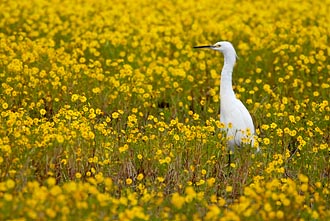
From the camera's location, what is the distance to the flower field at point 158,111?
6583 millimetres

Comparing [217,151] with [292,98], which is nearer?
[217,151]

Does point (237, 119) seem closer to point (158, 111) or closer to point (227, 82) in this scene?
point (227, 82)

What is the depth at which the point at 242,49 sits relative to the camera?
12.3m

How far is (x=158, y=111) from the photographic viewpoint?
10.6 metres

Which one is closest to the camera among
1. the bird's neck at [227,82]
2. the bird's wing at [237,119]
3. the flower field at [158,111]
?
the flower field at [158,111]

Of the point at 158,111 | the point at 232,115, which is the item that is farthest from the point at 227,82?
the point at 158,111

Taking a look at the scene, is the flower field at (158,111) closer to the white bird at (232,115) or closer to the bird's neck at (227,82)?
the white bird at (232,115)

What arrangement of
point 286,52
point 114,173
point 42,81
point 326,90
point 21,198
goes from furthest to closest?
point 286,52, point 326,90, point 42,81, point 114,173, point 21,198

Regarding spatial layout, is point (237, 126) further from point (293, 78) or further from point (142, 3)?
point (142, 3)

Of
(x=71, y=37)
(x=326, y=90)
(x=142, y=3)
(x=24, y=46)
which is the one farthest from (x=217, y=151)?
(x=142, y=3)

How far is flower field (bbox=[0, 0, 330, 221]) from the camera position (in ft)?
21.6

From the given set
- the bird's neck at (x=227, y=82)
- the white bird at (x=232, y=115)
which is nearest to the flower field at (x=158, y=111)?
the white bird at (x=232, y=115)

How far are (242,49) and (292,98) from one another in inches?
69.3

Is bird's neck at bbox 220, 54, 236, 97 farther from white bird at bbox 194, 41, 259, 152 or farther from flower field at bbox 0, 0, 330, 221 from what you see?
flower field at bbox 0, 0, 330, 221
